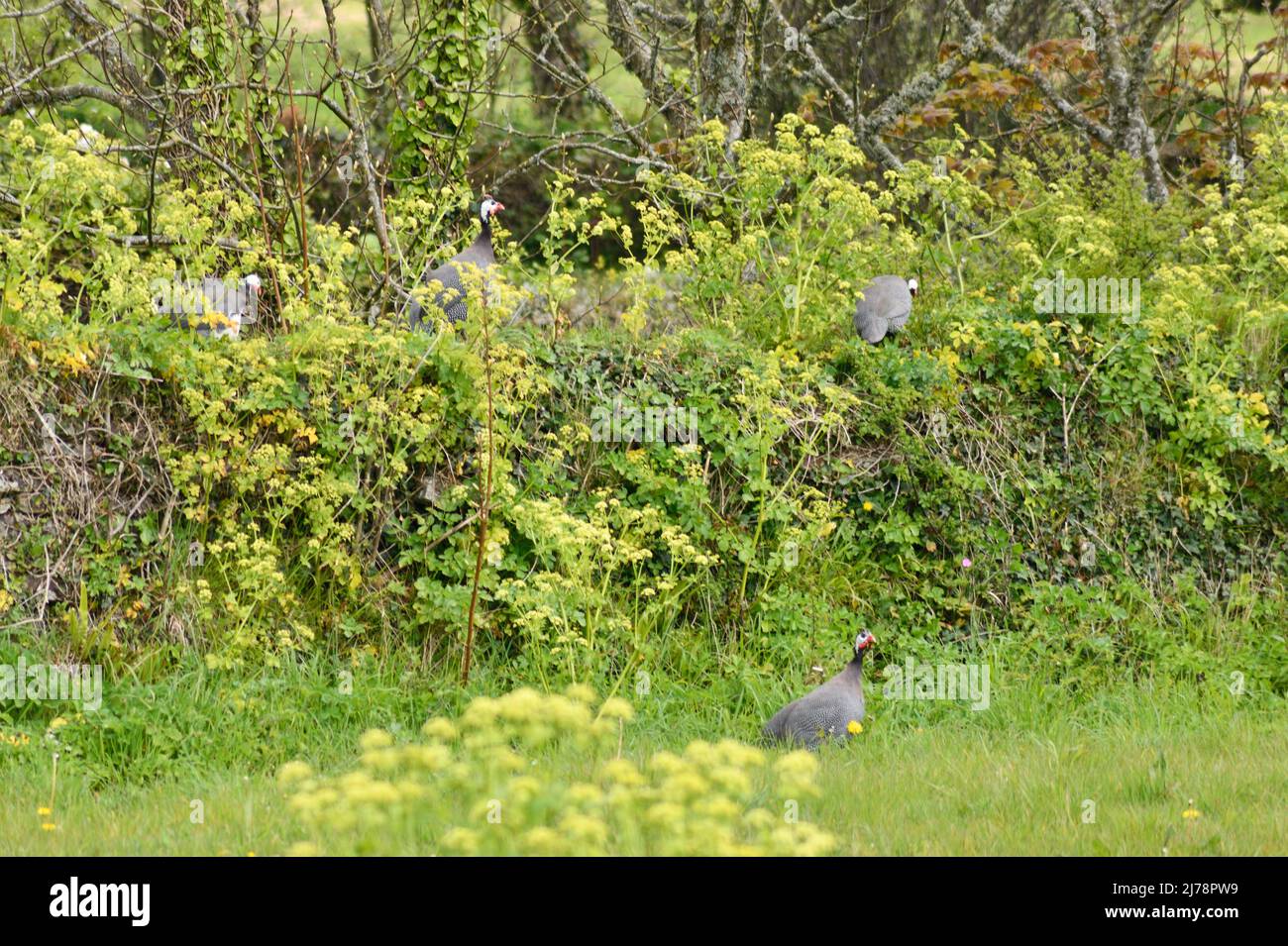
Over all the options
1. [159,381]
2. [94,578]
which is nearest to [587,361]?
[159,381]

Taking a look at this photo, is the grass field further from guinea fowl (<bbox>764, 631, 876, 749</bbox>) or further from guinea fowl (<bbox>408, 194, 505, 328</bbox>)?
guinea fowl (<bbox>408, 194, 505, 328</bbox>)

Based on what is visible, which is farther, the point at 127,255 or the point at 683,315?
the point at 683,315

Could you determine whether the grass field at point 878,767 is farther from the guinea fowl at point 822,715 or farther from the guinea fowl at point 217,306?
the guinea fowl at point 217,306

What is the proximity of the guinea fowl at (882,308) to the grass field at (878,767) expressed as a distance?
7.25ft

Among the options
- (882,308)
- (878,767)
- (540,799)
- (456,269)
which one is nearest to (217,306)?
(456,269)

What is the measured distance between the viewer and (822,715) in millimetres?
5691

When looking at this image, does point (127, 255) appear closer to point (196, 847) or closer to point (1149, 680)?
point (196, 847)

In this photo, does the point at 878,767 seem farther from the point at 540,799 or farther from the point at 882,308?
the point at 882,308

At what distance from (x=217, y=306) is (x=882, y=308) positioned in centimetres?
360

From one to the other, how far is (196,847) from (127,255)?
3.15 metres

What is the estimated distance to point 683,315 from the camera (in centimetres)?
790

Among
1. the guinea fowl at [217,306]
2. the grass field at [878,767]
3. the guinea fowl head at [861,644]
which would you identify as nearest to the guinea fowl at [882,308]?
the guinea fowl head at [861,644]

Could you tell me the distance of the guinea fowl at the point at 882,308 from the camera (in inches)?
296

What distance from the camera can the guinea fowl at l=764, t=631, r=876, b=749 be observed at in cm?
569
